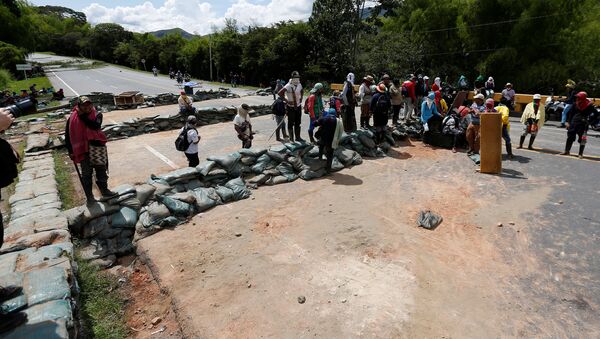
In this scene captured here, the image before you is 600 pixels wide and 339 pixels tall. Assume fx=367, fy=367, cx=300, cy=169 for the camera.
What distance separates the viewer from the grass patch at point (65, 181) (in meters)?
6.44

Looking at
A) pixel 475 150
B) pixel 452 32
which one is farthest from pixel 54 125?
pixel 452 32

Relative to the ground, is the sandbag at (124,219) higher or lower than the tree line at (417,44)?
lower

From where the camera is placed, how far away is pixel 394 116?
1080cm

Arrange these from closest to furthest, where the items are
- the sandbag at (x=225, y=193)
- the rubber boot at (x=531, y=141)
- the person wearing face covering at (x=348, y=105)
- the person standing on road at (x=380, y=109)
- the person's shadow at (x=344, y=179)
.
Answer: the sandbag at (x=225, y=193) < the person's shadow at (x=344, y=179) < the person standing on road at (x=380, y=109) < the rubber boot at (x=531, y=141) < the person wearing face covering at (x=348, y=105)

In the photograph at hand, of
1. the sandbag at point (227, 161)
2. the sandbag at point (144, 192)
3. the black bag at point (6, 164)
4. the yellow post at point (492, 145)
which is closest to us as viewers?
the black bag at point (6, 164)

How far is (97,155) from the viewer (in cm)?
515

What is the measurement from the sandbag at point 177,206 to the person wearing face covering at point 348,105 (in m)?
5.15

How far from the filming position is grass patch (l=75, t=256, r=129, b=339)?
355 cm

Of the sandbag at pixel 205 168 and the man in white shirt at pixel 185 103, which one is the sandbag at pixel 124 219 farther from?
the man in white shirt at pixel 185 103

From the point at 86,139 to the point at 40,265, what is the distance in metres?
1.89

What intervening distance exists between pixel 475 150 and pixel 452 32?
15202mm

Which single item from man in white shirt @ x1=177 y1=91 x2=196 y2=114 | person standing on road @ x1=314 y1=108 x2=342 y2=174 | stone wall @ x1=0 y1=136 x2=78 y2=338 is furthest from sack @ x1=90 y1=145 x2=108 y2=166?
man in white shirt @ x1=177 y1=91 x2=196 y2=114

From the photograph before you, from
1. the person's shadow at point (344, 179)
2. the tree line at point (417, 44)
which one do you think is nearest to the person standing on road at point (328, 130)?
the person's shadow at point (344, 179)

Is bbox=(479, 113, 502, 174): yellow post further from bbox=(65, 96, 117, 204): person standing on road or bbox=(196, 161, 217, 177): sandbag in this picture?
bbox=(65, 96, 117, 204): person standing on road
